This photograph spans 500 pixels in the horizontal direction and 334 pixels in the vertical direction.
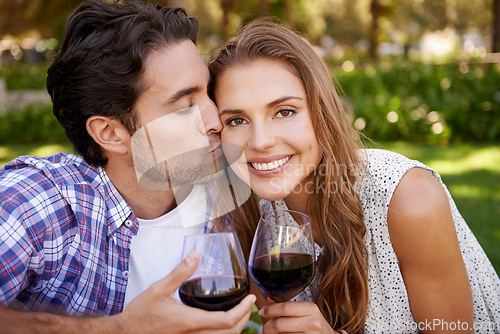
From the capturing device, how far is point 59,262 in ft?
7.13

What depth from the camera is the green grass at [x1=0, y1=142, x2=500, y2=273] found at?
15.9 feet

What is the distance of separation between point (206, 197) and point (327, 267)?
0.85 m

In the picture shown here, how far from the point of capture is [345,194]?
8.34 feet

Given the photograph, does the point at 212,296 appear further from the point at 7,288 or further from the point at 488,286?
the point at 488,286

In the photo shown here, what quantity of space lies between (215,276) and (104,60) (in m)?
1.50

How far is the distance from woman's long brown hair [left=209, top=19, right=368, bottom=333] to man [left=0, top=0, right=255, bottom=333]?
341mm

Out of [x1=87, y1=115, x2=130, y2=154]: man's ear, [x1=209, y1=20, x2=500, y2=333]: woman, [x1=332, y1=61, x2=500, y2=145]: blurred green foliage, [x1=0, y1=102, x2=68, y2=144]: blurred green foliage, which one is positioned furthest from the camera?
[x1=0, y1=102, x2=68, y2=144]: blurred green foliage

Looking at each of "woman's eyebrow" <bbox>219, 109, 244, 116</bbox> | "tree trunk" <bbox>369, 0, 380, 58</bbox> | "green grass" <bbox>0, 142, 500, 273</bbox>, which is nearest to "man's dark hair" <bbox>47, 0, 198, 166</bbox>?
"woman's eyebrow" <bbox>219, 109, 244, 116</bbox>

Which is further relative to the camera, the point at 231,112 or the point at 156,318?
the point at 231,112

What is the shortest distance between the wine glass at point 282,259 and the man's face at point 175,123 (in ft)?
2.69

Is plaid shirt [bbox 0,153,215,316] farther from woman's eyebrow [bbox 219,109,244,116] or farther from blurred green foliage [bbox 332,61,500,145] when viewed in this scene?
blurred green foliage [bbox 332,61,500,145]

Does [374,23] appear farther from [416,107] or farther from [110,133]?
[110,133]

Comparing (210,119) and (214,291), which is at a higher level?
(210,119)

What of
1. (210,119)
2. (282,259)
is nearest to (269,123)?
(210,119)
